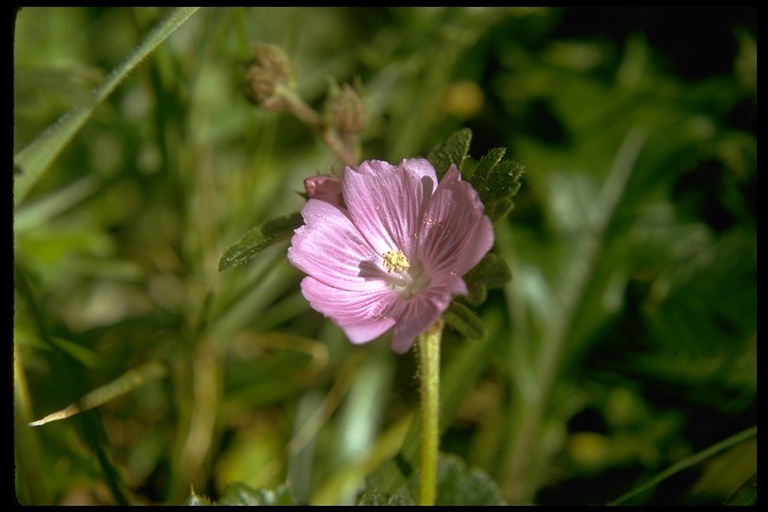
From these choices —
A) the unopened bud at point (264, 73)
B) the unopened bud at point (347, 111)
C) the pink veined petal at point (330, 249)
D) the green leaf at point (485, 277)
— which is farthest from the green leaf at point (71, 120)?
the green leaf at point (485, 277)

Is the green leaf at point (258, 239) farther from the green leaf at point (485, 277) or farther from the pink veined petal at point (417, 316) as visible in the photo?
the green leaf at point (485, 277)

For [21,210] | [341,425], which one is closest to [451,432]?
[341,425]

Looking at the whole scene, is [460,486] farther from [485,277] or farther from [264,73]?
[264,73]

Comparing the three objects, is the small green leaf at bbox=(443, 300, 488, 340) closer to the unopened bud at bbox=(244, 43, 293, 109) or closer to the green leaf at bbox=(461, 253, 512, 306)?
the green leaf at bbox=(461, 253, 512, 306)

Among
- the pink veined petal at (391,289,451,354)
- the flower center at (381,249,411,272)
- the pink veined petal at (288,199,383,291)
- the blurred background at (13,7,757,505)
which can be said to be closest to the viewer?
the pink veined petal at (391,289,451,354)

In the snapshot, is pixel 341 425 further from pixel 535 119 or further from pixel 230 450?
pixel 535 119

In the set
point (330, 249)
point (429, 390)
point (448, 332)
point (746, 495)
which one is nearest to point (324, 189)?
point (330, 249)

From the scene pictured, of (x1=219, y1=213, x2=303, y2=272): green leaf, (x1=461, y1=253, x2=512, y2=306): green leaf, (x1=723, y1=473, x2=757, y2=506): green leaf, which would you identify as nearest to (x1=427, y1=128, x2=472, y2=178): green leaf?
(x1=461, y1=253, x2=512, y2=306): green leaf
